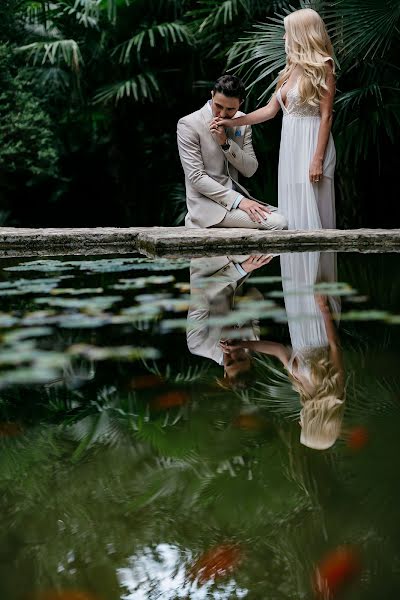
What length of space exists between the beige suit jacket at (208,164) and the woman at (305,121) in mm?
157

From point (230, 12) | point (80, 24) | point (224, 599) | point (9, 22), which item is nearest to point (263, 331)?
point (224, 599)

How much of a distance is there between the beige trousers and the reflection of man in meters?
0.74

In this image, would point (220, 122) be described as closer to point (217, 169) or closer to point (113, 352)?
point (217, 169)

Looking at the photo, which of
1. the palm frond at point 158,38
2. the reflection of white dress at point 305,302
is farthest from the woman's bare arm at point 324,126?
the palm frond at point 158,38

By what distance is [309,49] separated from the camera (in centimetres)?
434

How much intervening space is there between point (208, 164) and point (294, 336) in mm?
2805

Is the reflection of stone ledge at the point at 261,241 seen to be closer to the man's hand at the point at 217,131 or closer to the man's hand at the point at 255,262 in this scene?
the man's hand at the point at 255,262

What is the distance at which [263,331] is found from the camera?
2182 mm

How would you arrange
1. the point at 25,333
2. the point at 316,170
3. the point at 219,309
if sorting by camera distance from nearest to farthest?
1. the point at 25,333
2. the point at 219,309
3. the point at 316,170

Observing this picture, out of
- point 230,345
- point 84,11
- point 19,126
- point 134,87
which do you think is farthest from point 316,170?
point 19,126

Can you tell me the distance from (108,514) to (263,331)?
1205mm

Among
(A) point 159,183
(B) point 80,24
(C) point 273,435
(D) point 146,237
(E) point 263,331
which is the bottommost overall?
(A) point 159,183

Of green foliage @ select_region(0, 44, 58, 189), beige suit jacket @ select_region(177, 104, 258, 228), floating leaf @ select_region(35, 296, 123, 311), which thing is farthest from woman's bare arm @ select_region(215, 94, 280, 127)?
green foliage @ select_region(0, 44, 58, 189)

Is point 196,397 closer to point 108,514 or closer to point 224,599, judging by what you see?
point 108,514
